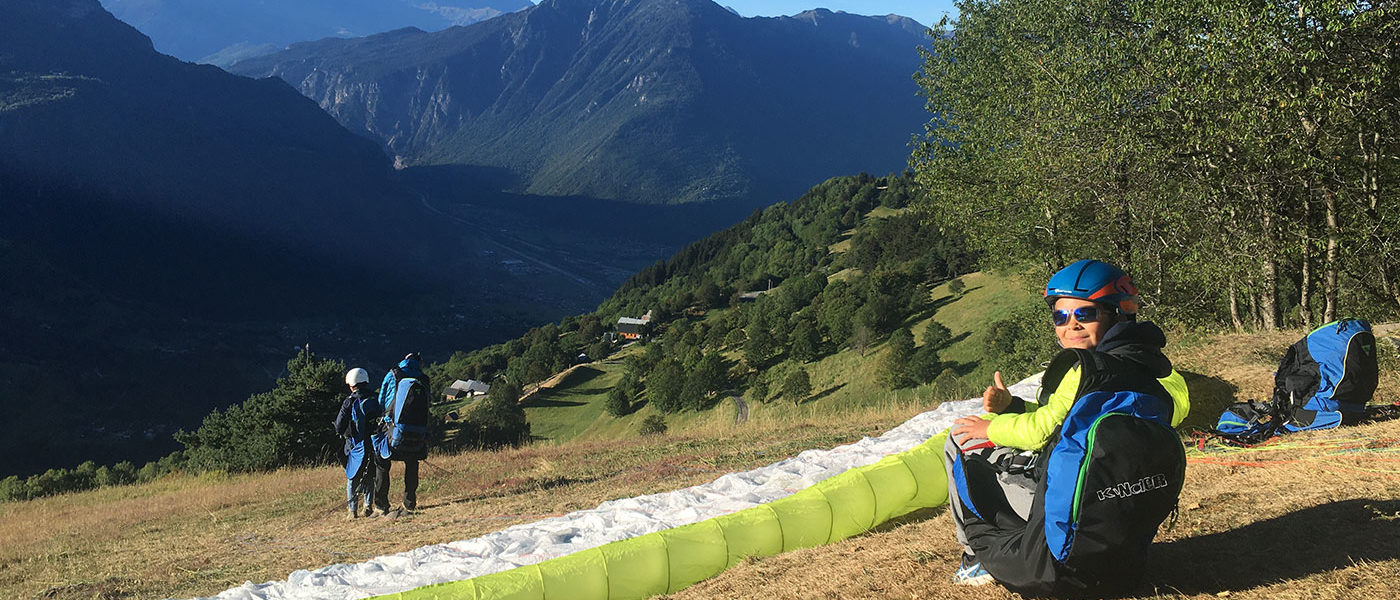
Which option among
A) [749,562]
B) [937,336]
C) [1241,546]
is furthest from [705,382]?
[1241,546]

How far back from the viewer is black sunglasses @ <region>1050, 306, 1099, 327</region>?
4.36 metres

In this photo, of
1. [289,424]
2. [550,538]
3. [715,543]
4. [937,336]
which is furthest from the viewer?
[937,336]

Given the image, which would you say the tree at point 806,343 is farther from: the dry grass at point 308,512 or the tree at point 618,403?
the dry grass at point 308,512

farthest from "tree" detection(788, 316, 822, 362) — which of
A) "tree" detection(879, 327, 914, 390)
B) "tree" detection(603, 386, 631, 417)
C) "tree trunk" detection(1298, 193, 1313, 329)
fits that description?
"tree trunk" detection(1298, 193, 1313, 329)

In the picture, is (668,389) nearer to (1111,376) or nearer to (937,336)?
(937,336)

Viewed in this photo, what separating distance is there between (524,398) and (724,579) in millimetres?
101489

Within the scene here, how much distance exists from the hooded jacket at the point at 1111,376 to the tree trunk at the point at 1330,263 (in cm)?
1341

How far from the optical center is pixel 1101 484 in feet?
12.9

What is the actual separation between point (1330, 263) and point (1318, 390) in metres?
6.36

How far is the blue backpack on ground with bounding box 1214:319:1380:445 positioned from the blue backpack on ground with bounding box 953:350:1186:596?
6.32 meters

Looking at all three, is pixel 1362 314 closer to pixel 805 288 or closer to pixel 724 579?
pixel 724 579

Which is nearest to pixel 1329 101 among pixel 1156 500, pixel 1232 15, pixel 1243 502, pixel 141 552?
pixel 1232 15

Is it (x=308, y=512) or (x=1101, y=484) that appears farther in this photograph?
(x=308, y=512)

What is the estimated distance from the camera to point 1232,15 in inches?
557
